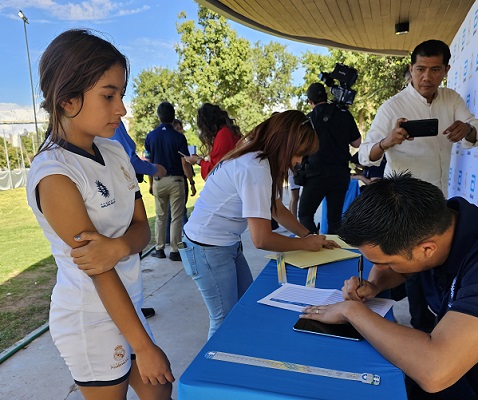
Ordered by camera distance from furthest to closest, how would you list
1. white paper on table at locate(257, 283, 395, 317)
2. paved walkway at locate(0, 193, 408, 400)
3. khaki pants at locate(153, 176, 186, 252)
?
khaki pants at locate(153, 176, 186, 252), paved walkway at locate(0, 193, 408, 400), white paper on table at locate(257, 283, 395, 317)

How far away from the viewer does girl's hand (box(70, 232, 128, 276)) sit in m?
0.91

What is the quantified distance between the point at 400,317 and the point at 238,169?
6.01 feet

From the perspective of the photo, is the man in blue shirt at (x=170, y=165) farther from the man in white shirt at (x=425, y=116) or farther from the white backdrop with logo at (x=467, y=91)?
the white backdrop with logo at (x=467, y=91)

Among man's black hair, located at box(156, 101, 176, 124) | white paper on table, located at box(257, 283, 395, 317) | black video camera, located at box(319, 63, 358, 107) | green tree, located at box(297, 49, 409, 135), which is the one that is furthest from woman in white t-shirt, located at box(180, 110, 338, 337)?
green tree, located at box(297, 49, 409, 135)

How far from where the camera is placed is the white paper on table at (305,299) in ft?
4.07

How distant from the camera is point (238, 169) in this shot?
1.62 meters

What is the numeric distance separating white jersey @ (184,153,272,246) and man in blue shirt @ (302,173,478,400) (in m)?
0.54

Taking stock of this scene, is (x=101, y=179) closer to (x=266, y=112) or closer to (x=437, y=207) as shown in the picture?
(x=437, y=207)

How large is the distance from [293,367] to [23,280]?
3866 mm

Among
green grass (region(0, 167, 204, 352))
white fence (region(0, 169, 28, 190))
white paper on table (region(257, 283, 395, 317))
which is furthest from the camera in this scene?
white fence (region(0, 169, 28, 190))

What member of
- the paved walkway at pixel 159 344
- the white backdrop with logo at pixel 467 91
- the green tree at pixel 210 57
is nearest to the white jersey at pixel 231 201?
the paved walkway at pixel 159 344

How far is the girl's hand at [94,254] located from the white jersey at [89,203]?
3.6 inches

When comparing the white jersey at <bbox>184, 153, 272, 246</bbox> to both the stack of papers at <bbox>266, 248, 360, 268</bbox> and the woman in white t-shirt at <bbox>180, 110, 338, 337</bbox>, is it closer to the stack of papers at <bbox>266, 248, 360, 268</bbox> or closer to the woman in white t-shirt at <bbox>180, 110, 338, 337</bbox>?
the woman in white t-shirt at <bbox>180, 110, 338, 337</bbox>

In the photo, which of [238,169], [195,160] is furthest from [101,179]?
[195,160]
